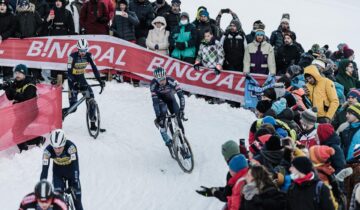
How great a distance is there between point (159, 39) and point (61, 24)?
9.28 ft

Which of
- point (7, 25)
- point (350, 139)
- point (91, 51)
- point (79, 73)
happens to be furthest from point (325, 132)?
point (7, 25)

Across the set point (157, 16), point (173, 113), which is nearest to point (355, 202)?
point (173, 113)

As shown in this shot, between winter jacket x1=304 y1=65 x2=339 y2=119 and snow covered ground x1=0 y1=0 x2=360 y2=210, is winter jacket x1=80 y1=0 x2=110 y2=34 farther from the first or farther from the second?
winter jacket x1=304 y1=65 x2=339 y2=119

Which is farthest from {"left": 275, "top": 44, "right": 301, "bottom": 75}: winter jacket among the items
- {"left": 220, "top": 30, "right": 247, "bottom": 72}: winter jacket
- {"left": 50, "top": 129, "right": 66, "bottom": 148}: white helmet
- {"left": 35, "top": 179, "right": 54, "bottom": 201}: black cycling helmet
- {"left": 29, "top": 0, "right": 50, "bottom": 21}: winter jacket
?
{"left": 35, "top": 179, "right": 54, "bottom": 201}: black cycling helmet

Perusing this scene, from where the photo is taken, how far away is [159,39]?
17.4 metres

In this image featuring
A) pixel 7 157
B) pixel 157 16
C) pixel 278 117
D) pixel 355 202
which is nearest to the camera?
pixel 355 202

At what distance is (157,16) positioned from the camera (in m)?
17.8

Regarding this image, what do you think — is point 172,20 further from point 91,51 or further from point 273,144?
point 273,144

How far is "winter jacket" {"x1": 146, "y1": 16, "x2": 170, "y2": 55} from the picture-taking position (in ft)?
56.5

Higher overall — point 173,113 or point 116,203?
point 173,113

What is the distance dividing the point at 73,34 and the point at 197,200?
27.1 ft

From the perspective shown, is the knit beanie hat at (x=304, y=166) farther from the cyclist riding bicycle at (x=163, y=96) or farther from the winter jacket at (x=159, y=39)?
the winter jacket at (x=159, y=39)

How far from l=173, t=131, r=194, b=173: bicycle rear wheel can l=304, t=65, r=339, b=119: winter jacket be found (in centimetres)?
258

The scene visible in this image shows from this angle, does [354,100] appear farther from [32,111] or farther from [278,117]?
[32,111]
